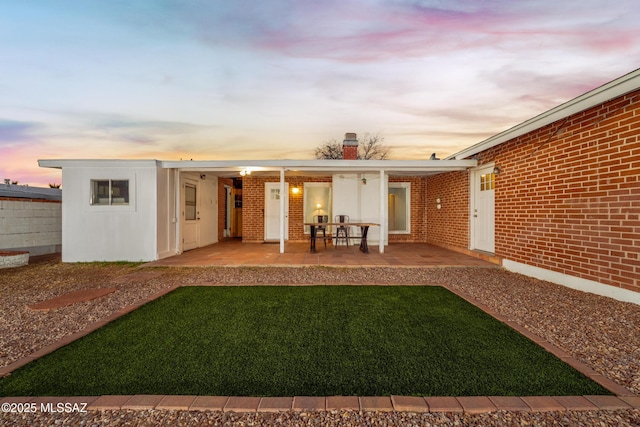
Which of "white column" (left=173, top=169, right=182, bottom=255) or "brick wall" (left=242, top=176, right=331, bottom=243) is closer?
"white column" (left=173, top=169, right=182, bottom=255)

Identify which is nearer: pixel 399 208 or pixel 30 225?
pixel 30 225

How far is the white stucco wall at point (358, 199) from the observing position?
33.9 feet

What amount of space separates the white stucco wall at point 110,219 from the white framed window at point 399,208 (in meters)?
7.79

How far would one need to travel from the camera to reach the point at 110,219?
750 centimetres

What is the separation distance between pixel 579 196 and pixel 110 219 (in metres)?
9.98

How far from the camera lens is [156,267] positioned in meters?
6.63

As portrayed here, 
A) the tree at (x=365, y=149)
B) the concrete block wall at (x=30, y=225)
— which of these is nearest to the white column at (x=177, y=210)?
the concrete block wall at (x=30, y=225)

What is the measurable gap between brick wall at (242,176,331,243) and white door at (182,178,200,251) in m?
1.89

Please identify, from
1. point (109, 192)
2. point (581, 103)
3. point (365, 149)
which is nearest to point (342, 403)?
point (581, 103)

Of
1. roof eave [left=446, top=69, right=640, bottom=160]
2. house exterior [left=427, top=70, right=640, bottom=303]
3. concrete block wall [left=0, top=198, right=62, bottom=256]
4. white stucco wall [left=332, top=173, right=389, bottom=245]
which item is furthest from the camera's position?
→ white stucco wall [left=332, top=173, right=389, bottom=245]

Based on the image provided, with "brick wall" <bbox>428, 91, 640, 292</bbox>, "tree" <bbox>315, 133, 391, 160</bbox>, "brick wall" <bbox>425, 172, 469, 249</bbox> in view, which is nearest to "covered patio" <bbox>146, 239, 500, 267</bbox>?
"brick wall" <bbox>425, 172, 469, 249</bbox>

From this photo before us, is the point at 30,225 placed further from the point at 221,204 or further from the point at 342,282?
the point at 342,282

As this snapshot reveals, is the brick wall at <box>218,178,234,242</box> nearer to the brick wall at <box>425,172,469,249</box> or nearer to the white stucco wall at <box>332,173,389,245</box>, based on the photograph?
the white stucco wall at <box>332,173,389,245</box>

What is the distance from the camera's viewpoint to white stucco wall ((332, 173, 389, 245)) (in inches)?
406
